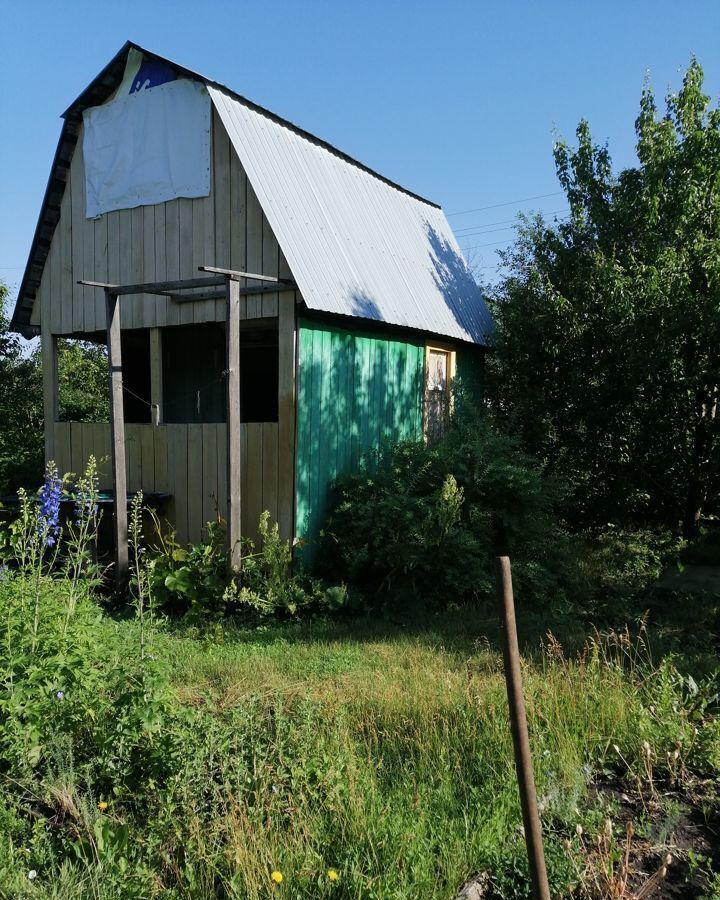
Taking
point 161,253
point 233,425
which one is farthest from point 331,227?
point 233,425

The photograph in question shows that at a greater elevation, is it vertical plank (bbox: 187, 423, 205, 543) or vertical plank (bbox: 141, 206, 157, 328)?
vertical plank (bbox: 141, 206, 157, 328)

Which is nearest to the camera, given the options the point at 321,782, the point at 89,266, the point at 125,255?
the point at 321,782

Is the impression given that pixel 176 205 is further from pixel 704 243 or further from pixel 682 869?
pixel 682 869

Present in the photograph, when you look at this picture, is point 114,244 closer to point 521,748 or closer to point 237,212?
point 237,212

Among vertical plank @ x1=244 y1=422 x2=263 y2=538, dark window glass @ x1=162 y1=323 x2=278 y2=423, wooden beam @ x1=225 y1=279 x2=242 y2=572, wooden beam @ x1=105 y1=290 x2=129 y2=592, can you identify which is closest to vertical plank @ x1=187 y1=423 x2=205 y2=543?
vertical plank @ x1=244 y1=422 x2=263 y2=538

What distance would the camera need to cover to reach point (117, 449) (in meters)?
7.89

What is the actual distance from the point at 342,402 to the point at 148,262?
9.97 feet

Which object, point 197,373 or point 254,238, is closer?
point 254,238

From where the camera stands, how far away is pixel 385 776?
356 cm

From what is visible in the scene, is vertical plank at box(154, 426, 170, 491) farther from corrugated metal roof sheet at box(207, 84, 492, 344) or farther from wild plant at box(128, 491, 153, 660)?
corrugated metal roof sheet at box(207, 84, 492, 344)

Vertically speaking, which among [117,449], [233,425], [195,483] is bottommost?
[195,483]

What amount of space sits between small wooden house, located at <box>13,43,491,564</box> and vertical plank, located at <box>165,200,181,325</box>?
0.07 feet

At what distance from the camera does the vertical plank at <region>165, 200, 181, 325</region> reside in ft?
28.5

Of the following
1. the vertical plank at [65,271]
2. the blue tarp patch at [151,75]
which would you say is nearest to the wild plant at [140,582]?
the vertical plank at [65,271]
